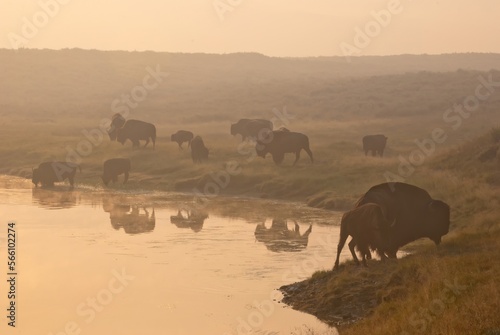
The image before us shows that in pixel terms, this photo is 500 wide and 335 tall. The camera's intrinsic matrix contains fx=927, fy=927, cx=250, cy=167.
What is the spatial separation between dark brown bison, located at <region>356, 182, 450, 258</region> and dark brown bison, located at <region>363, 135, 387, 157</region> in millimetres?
24425

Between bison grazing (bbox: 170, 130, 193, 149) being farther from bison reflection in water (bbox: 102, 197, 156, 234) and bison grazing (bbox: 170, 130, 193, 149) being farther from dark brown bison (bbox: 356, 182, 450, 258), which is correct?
dark brown bison (bbox: 356, 182, 450, 258)

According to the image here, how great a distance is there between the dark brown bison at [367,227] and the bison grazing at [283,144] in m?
22.8

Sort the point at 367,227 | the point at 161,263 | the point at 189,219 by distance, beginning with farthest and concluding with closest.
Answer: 1. the point at 189,219
2. the point at 161,263
3. the point at 367,227

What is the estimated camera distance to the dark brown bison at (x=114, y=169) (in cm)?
4219

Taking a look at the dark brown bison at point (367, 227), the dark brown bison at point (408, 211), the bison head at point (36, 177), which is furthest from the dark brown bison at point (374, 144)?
the dark brown bison at point (367, 227)

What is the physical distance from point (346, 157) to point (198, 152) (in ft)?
24.3

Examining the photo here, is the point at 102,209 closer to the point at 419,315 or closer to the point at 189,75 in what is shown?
the point at 419,315

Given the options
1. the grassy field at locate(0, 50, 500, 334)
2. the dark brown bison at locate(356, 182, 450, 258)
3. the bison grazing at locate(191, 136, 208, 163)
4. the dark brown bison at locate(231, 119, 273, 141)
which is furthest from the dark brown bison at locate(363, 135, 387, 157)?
the dark brown bison at locate(356, 182, 450, 258)

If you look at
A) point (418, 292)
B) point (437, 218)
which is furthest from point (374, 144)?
point (418, 292)

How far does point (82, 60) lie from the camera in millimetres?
164250

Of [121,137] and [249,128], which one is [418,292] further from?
[249,128]

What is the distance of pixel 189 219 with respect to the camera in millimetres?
31438

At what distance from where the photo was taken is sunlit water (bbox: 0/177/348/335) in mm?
17817

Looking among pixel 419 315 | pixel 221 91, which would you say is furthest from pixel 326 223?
pixel 221 91
